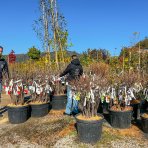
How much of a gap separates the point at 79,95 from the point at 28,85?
7.70 ft

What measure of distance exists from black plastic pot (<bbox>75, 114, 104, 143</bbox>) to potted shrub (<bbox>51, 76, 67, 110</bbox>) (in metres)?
2.69

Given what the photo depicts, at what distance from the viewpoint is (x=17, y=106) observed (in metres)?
5.77

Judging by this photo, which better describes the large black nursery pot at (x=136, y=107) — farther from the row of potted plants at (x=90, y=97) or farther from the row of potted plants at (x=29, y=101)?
the row of potted plants at (x=29, y=101)

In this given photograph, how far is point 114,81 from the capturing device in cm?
537

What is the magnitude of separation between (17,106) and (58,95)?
155 centimetres

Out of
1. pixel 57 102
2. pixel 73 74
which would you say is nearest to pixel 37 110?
pixel 57 102

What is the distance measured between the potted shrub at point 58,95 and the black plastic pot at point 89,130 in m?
2.69

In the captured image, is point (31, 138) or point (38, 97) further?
point (38, 97)

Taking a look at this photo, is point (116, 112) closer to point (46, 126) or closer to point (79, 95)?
point (79, 95)

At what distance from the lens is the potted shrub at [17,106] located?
5.73 m

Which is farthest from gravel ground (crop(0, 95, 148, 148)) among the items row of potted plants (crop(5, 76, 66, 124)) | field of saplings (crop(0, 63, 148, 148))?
row of potted plants (crop(5, 76, 66, 124))

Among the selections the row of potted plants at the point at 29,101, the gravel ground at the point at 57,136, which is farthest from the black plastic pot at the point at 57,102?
the gravel ground at the point at 57,136

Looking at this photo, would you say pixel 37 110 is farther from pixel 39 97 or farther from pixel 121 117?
pixel 121 117

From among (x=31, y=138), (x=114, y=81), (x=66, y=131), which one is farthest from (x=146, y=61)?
(x=31, y=138)
